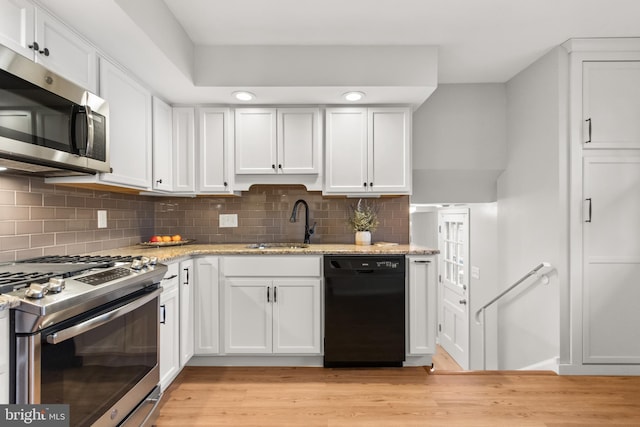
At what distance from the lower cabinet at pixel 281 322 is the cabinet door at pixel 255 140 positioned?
100 cm

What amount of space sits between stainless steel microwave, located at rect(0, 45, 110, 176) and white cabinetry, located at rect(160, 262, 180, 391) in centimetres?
84

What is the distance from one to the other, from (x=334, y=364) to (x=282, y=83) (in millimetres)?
2192

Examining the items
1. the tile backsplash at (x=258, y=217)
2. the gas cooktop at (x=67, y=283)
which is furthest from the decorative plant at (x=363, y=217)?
the gas cooktop at (x=67, y=283)

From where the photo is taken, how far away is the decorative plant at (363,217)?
3.26 meters

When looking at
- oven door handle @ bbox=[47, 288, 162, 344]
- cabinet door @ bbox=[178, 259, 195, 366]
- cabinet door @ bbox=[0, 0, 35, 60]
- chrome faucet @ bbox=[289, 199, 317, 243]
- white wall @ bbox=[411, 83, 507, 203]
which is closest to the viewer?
oven door handle @ bbox=[47, 288, 162, 344]

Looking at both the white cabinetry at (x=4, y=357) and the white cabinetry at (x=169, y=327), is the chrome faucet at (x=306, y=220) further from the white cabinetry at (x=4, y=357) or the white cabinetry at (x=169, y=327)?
the white cabinetry at (x=4, y=357)

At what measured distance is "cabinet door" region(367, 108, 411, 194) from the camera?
306 centimetres

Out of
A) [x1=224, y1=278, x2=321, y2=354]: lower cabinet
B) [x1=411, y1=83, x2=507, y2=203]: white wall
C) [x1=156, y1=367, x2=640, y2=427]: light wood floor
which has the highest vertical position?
[x1=411, y1=83, x2=507, y2=203]: white wall

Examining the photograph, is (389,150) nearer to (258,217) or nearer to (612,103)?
(258,217)

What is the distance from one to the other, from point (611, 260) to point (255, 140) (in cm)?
292

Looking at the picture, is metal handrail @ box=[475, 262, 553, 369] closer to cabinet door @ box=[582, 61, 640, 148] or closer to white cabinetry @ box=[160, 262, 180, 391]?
cabinet door @ box=[582, 61, 640, 148]

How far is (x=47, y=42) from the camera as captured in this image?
1704 mm

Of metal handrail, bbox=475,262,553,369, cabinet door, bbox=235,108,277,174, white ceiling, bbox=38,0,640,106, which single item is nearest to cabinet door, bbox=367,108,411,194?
white ceiling, bbox=38,0,640,106

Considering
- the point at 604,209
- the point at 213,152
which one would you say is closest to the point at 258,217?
the point at 213,152
